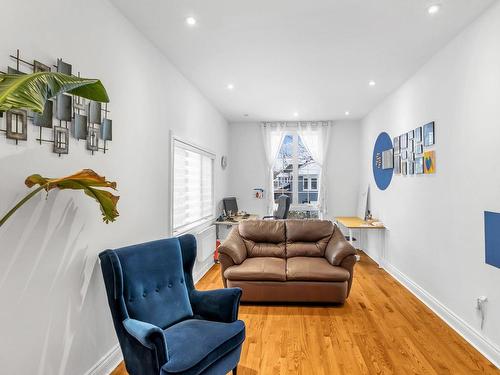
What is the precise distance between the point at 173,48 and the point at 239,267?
2.52 m

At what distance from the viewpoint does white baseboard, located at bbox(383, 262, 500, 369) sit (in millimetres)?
2438

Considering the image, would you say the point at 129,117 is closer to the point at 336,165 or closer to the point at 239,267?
the point at 239,267

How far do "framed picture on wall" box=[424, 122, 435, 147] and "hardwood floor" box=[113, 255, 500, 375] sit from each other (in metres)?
1.84

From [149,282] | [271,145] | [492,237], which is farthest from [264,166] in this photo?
[149,282]

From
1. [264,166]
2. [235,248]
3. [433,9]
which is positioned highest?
[433,9]

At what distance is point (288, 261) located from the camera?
390 cm

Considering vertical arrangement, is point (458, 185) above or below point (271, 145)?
below

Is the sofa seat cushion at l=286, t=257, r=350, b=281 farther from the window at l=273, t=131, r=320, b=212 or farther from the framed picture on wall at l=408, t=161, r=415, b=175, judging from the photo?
the window at l=273, t=131, r=320, b=212

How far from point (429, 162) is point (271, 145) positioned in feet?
12.7

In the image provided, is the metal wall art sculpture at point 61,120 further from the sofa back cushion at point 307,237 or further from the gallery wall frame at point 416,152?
the gallery wall frame at point 416,152

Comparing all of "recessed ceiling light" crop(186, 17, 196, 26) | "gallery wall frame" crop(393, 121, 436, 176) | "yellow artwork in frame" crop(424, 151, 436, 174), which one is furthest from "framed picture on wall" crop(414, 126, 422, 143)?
"recessed ceiling light" crop(186, 17, 196, 26)

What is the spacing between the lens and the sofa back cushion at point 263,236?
4199mm

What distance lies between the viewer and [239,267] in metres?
3.70

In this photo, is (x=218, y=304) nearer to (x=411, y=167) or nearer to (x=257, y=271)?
(x=257, y=271)
